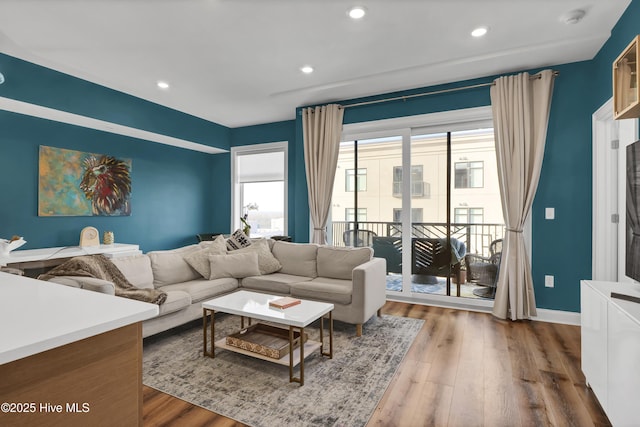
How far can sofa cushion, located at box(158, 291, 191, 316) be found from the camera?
9.44 ft

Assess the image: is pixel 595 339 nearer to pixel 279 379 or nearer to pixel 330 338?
pixel 330 338

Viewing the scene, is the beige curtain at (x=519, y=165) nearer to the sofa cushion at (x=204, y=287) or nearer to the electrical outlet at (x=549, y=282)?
the electrical outlet at (x=549, y=282)

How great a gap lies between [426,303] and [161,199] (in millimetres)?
4345

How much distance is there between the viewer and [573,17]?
8.92 ft

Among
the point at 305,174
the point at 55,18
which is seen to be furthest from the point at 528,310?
Result: the point at 55,18

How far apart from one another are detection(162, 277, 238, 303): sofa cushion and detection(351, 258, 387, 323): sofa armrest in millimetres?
1421

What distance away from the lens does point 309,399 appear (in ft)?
6.90

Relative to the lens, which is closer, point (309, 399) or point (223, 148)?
point (309, 399)

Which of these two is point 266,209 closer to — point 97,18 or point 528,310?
point 97,18

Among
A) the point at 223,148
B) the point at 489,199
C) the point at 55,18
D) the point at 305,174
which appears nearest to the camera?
the point at 55,18

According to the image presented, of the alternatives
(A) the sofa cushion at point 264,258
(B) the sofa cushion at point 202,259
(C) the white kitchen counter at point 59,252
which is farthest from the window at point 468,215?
(C) the white kitchen counter at point 59,252

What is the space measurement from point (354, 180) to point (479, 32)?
2354 mm

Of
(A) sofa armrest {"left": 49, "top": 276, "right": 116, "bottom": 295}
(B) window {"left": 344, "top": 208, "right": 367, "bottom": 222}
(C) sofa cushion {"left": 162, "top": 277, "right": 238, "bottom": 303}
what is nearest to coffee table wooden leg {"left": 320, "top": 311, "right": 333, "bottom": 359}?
(C) sofa cushion {"left": 162, "top": 277, "right": 238, "bottom": 303}

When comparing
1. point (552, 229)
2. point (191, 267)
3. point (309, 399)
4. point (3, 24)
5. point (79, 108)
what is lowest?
point (309, 399)
